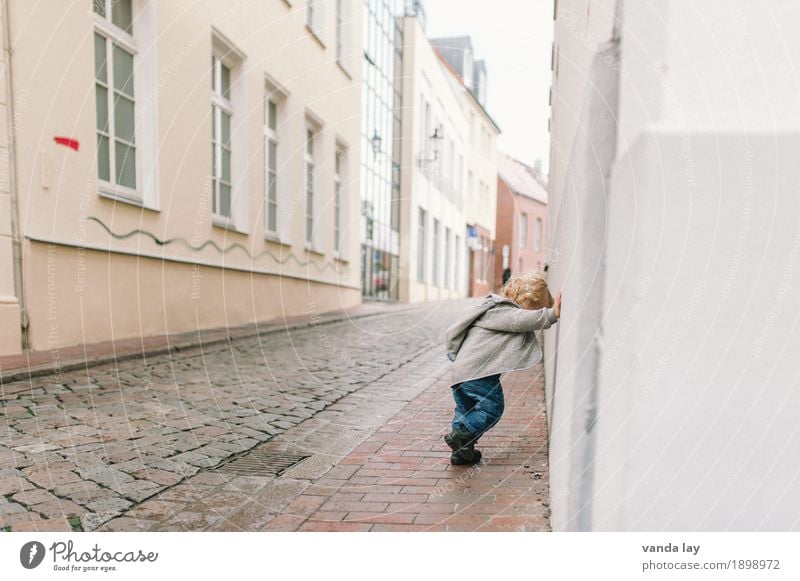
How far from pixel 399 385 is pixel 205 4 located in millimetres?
5802

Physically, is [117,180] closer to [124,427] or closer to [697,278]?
[124,427]

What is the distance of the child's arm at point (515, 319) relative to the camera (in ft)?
9.78

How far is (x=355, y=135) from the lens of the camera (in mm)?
15336

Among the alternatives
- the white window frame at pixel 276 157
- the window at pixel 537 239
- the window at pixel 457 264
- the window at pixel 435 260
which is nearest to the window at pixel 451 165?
the window at pixel 435 260

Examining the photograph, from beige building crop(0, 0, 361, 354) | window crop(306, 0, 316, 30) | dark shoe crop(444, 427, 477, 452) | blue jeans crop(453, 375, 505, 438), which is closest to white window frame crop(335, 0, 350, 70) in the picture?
beige building crop(0, 0, 361, 354)

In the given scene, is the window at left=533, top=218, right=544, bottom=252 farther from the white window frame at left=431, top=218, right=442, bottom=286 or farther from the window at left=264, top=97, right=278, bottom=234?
the white window frame at left=431, top=218, right=442, bottom=286

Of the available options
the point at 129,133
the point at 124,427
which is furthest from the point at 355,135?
the point at 124,427

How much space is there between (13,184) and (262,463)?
3.84m

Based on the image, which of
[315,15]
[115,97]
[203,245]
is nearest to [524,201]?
[203,245]

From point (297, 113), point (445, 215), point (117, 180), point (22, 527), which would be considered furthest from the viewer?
point (445, 215)

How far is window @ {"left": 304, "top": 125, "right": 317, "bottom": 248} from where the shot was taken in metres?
12.3

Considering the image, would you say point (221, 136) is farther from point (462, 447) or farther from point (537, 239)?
point (462, 447)

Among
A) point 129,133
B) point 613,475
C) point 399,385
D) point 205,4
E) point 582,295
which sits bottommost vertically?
point 399,385
